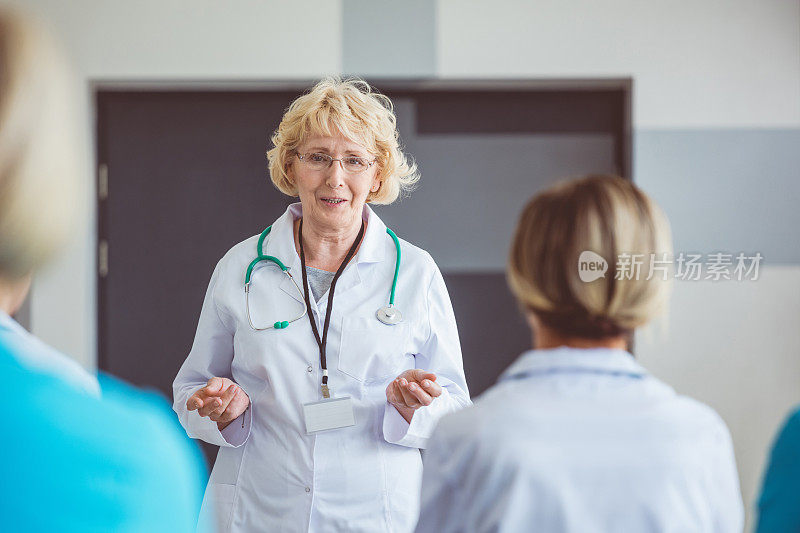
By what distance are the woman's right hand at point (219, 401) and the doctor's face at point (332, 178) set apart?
0.48 m

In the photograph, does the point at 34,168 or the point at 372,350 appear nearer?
the point at 34,168

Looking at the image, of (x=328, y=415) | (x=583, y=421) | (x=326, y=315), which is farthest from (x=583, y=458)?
(x=326, y=315)

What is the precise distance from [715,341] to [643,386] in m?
2.44

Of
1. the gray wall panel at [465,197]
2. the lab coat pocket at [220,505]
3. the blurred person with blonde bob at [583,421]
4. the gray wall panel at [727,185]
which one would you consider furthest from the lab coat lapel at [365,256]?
the gray wall panel at [727,185]

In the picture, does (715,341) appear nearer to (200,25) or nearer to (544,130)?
(544,130)

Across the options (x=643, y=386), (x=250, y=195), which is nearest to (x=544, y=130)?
(x=250, y=195)

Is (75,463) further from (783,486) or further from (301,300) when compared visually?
(301,300)

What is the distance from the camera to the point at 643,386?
3.31ft

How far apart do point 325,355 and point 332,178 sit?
434 mm

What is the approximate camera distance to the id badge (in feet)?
5.61

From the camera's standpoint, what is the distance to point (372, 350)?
1.78m

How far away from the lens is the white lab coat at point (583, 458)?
3.04 feet

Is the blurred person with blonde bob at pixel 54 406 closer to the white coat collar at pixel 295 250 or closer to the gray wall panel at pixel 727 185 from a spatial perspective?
the white coat collar at pixel 295 250

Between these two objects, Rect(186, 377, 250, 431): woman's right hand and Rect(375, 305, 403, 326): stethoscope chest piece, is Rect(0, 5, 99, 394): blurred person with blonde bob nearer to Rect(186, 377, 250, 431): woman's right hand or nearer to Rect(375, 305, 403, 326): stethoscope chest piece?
Rect(186, 377, 250, 431): woman's right hand
